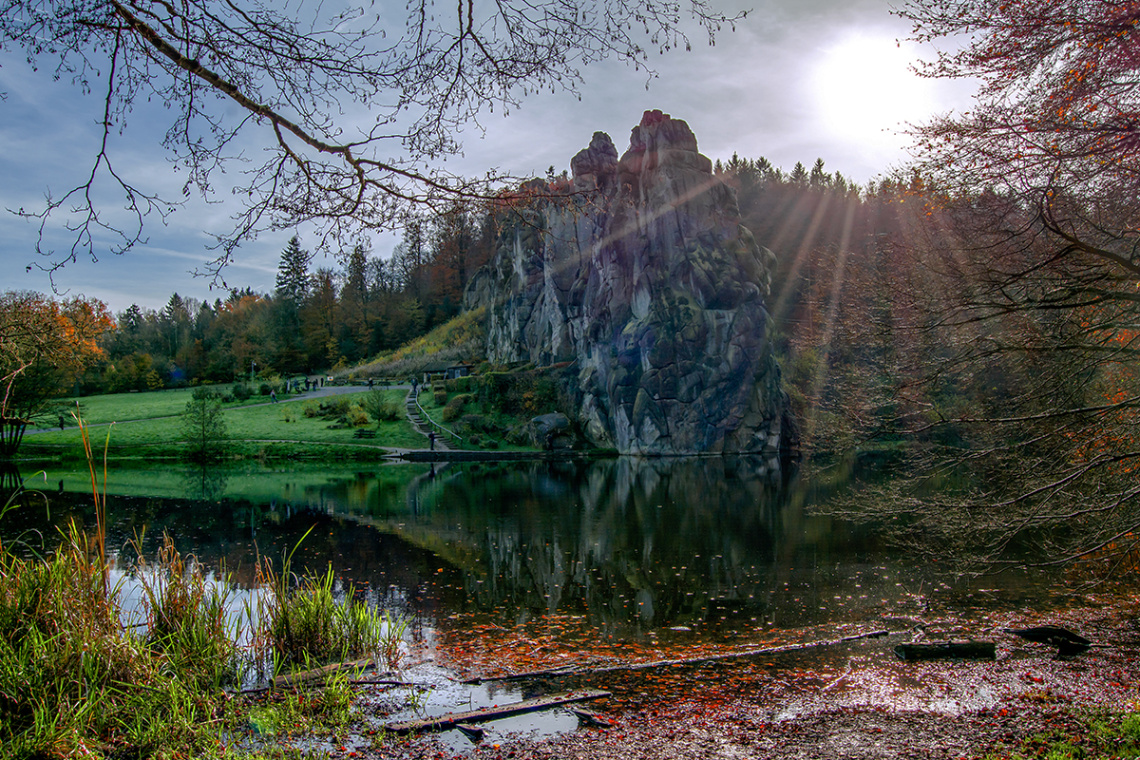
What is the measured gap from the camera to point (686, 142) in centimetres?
5328

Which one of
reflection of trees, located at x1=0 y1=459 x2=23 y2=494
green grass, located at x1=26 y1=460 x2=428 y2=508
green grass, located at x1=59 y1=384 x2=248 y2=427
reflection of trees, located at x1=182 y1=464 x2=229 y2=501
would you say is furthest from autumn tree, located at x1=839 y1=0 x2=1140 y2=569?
green grass, located at x1=59 y1=384 x2=248 y2=427

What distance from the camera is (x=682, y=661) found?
813cm

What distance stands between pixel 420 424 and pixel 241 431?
460 inches

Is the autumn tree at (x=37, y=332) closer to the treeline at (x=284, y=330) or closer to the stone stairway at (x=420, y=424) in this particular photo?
the stone stairway at (x=420, y=424)

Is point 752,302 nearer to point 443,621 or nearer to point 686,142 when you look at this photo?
point 686,142

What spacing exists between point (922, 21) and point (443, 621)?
9.96m

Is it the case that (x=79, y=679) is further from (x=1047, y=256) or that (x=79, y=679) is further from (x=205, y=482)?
(x=205, y=482)

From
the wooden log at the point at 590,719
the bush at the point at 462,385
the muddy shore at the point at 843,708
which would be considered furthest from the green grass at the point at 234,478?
the wooden log at the point at 590,719

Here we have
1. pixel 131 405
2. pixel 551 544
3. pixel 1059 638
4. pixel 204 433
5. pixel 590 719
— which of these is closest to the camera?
pixel 590 719

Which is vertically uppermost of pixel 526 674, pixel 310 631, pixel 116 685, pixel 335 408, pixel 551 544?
pixel 335 408

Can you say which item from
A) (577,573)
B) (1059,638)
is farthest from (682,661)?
(577,573)

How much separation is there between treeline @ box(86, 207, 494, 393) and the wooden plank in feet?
188

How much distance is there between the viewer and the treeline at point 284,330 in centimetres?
6712

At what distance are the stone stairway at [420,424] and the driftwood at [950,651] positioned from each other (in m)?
38.1
